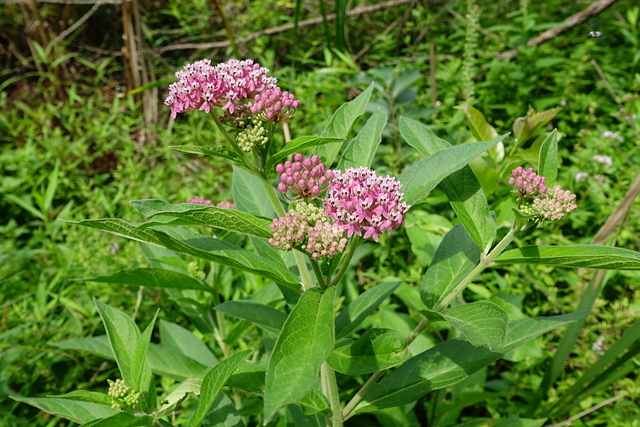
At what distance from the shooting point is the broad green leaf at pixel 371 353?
1155 mm

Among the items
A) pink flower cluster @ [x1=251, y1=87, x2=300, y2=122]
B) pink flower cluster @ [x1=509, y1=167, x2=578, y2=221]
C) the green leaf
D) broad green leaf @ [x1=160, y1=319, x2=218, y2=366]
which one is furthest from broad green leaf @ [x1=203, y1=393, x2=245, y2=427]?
pink flower cluster @ [x1=509, y1=167, x2=578, y2=221]

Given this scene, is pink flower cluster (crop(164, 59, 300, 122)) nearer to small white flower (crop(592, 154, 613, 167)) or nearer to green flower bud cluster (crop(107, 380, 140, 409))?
green flower bud cluster (crop(107, 380, 140, 409))

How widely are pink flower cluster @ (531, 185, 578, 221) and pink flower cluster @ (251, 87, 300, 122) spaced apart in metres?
0.73

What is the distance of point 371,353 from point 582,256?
1.81ft

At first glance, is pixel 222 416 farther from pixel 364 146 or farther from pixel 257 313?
pixel 364 146

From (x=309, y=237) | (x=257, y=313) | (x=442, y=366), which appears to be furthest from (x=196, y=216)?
(x=442, y=366)

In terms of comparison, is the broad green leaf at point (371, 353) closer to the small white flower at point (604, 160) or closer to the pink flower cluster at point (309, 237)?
the pink flower cluster at point (309, 237)

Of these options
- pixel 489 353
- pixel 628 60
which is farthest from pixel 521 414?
pixel 628 60

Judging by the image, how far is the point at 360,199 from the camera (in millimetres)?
1146

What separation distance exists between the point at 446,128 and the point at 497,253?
2286mm

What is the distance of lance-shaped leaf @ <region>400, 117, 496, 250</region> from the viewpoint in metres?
1.30

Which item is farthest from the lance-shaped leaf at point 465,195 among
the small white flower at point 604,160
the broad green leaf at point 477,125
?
the small white flower at point 604,160

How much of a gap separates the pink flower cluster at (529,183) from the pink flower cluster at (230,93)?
0.67 meters

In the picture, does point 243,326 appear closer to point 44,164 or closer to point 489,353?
point 489,353
